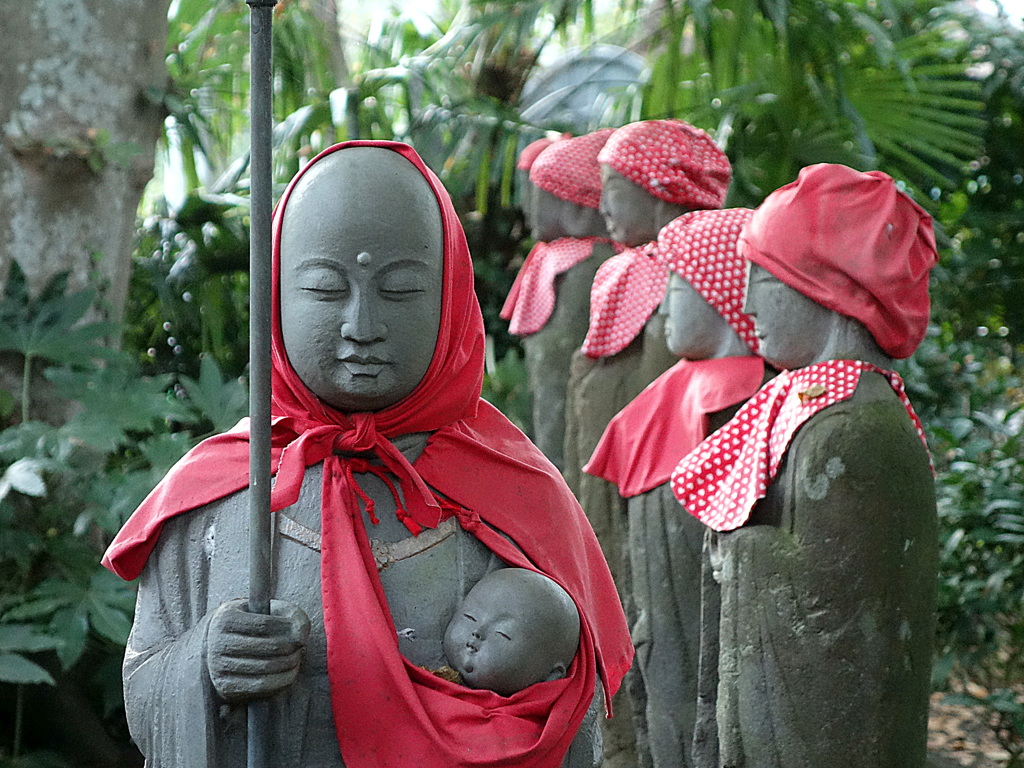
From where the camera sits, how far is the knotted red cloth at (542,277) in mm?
4988

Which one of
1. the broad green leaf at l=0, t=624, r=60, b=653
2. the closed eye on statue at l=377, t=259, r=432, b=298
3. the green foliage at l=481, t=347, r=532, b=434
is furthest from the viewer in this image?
the green foliage at l=481, t=347, r=532, b=434

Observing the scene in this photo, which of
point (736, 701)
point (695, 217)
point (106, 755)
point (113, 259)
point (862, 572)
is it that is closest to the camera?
point (862, 572)

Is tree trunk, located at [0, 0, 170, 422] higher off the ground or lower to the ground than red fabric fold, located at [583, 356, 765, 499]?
higher

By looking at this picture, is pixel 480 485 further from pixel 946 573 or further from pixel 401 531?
pixel 946 573

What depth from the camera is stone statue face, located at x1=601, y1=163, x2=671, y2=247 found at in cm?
429

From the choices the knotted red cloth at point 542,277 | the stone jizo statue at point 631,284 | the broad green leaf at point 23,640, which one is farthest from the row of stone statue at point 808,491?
the broad green leaf at point 23,640

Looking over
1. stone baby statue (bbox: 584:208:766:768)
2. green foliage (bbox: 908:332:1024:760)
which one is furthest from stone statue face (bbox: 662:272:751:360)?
green foliage (bbox: 908:332:1024:760)

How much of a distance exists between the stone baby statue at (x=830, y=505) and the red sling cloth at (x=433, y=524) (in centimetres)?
56

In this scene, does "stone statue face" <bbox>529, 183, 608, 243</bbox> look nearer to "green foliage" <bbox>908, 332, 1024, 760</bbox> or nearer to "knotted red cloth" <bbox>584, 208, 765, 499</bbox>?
"knotted red cloth" <bbox>584, 208, 765, 499</bbox>

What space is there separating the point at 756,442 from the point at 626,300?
4.96ft

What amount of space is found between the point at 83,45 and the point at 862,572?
3.22m

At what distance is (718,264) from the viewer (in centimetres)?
345

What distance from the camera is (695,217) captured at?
3533 millimetres

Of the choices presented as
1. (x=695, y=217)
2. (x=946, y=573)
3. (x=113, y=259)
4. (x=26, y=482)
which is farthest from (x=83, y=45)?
(x=946, y=573)
